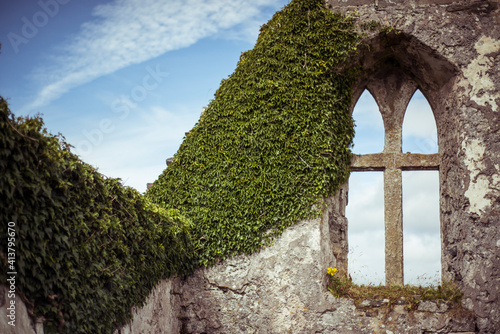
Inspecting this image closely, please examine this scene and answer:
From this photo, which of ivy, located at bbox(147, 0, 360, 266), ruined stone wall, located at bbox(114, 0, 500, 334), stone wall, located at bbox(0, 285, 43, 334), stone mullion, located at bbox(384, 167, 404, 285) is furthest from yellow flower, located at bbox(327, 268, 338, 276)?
stone wall, located at bbox(0, 285, 43, 334)

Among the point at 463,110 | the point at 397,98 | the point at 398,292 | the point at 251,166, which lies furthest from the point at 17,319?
the point at 397,98

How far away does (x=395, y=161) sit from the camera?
8.29 metres

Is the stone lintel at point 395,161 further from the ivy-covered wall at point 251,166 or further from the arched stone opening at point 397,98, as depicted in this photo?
the ivy-covered wall at point 251,166

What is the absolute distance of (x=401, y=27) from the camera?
7.82m

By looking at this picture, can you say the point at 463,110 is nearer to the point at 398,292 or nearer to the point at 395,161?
the point at 395,161

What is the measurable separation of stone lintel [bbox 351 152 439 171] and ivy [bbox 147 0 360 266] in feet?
1.71

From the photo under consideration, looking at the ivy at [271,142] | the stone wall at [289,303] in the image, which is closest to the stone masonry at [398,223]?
the stone wall at [289,303]

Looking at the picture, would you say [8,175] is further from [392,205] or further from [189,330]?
[392,205]

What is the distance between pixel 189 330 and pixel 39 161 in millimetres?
4375

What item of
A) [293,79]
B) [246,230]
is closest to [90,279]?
[246,230]

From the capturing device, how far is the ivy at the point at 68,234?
11.0ft

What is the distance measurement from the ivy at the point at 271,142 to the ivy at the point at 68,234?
192 cm

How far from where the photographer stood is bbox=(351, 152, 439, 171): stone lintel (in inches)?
324

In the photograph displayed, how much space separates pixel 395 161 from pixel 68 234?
19.5ft
